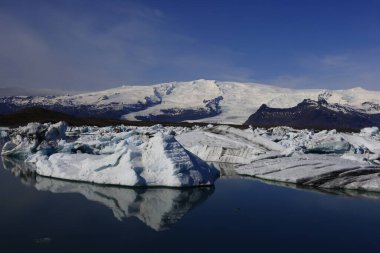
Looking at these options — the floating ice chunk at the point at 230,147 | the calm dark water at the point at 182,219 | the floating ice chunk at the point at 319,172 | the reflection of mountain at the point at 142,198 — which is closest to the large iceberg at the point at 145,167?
the reflection of mountain at the point at 142,198

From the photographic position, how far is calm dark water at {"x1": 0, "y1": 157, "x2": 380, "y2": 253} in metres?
8.99

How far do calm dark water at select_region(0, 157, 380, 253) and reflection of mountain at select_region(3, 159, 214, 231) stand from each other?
27 millimetres

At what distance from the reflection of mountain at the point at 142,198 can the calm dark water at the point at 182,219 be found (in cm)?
3

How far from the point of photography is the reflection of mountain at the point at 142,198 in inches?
448

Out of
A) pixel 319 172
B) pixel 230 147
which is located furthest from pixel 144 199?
pixel 230 147

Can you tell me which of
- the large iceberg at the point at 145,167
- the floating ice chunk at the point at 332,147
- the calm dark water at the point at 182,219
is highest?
the floating ice chunk at the point at 332,147

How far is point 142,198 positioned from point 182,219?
2454 mm

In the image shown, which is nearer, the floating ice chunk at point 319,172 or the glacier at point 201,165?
the glacier at point 201,165

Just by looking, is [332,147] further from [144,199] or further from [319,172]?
[144,199]

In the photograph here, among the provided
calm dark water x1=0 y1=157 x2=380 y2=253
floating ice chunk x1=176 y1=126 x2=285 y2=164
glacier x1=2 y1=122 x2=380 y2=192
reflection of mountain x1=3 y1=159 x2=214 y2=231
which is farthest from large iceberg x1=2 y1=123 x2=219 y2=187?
floating ice chunk x1=176 y1=126 x2=285 y2=164

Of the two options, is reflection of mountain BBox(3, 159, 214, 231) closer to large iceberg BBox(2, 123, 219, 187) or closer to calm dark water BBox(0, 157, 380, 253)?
calm dark water BBox(0, 157, 380, 253)

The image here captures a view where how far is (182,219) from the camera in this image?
443 inches

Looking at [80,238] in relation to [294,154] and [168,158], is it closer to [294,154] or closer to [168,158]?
[168,158]

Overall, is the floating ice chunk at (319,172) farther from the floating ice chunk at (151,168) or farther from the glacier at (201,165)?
the floating ice chunk at (151,168)
